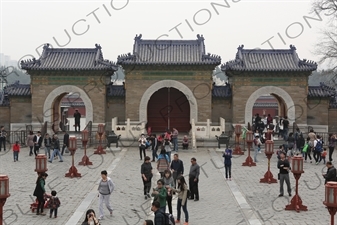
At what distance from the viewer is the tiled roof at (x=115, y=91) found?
104 ft

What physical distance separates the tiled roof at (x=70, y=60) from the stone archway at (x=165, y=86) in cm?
285

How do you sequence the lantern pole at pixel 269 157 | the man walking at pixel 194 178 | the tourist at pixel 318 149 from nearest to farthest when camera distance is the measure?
the man walking at pixel 194 178, the lantern pole at pixel 269 157, the tourist at pixel 318 149

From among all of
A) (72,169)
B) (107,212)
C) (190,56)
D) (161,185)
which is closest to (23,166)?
(72,169)

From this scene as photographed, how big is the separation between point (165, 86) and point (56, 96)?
6539 mm

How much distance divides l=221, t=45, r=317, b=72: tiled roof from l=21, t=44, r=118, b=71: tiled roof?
7.75m

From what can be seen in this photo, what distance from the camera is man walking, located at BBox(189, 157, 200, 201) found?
15.0 metres

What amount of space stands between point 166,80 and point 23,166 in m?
11.4

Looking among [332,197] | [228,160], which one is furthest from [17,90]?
[332,197]

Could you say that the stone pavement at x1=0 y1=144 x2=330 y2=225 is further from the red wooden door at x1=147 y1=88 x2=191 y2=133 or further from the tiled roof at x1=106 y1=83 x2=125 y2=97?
the red wooden door at x1=147 y1=88 x2=191 y2=133

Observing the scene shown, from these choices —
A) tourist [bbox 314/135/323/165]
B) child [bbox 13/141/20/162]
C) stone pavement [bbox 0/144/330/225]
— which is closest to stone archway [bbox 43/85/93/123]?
stone pavement [bbox 0/144/330/225]

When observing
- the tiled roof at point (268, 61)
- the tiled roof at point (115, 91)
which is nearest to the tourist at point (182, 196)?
the tiled roof at point (268, 61)

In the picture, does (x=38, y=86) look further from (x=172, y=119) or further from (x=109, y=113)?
(x=172, y=119)

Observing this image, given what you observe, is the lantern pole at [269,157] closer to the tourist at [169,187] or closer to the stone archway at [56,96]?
the tourist at [169,187]

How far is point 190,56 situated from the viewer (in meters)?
31.5
